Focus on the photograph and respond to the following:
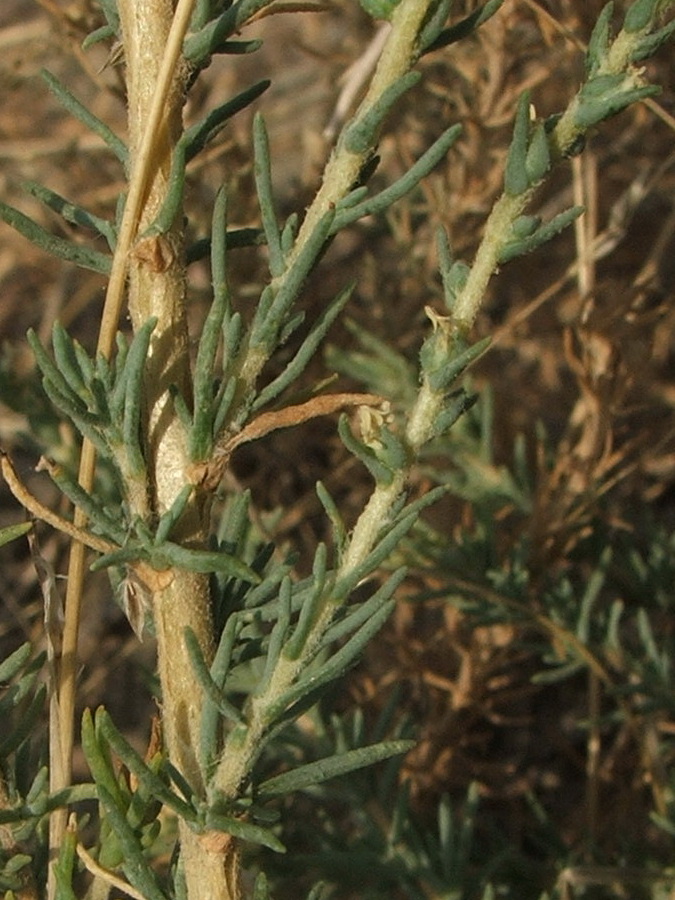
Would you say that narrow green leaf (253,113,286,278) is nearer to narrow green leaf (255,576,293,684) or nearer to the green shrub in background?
the green shrub in background

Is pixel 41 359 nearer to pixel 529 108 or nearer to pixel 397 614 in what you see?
pixel 529 108

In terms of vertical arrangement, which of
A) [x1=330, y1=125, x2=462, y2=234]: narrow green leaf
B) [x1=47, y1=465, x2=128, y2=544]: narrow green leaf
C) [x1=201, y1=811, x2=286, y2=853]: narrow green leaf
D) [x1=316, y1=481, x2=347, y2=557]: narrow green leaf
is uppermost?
[x1=330, y1=125, x2=462, y2=234]: narrow green leaf

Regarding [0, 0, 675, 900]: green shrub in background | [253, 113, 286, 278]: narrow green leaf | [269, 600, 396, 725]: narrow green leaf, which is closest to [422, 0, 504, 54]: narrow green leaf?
[0, 0, 675, 900]: green shrub in background

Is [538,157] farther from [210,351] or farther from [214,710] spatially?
[214,710]

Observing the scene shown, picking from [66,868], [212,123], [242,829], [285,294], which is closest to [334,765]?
[242,829]

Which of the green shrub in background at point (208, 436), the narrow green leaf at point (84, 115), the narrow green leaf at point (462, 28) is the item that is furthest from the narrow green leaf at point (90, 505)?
the narrow green leaf at point (462, 28)

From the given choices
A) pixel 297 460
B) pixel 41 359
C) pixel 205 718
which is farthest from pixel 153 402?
pixel 297 460

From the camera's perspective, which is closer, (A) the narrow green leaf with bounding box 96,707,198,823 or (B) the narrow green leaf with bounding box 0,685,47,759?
(A) the narrow green leaf with bounding box 96,707,198,823

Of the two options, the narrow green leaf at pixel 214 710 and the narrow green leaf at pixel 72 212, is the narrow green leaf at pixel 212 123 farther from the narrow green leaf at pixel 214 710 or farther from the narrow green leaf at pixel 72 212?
the narrow green leaf at pixel 214 710
